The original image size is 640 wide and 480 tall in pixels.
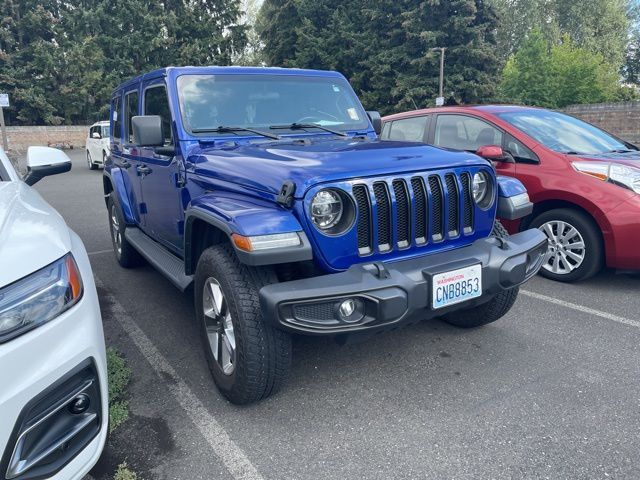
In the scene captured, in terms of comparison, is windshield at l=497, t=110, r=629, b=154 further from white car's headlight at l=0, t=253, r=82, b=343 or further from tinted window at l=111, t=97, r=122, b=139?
white car's headlight at l=0, t=253, r=82, b=343

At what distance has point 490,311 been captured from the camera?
3.50 metres

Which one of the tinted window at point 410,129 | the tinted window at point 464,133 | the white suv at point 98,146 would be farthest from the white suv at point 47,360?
the white suv at point 98,146

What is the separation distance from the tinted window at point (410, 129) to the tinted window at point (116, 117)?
129 inches

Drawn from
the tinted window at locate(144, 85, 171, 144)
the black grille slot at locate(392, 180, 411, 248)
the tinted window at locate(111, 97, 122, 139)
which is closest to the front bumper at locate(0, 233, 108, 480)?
the black grille slot at locate(392, 180, 411, 248)

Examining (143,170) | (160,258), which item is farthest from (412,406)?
(143,170)

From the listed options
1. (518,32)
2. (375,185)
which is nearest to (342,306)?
(375,185)

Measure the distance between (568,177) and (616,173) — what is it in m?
0.38

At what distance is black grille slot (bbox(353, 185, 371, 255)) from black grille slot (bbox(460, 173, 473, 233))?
2.28ft

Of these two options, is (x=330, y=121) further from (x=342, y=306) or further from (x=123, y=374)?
(x=123, y=374)

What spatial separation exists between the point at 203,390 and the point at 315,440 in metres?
0.83

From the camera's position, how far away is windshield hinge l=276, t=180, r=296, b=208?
2.42 meters

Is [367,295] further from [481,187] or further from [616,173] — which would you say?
[616,173]

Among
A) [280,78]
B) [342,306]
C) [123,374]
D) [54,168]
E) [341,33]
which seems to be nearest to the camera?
[342,306]

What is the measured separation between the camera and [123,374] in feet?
10.2
